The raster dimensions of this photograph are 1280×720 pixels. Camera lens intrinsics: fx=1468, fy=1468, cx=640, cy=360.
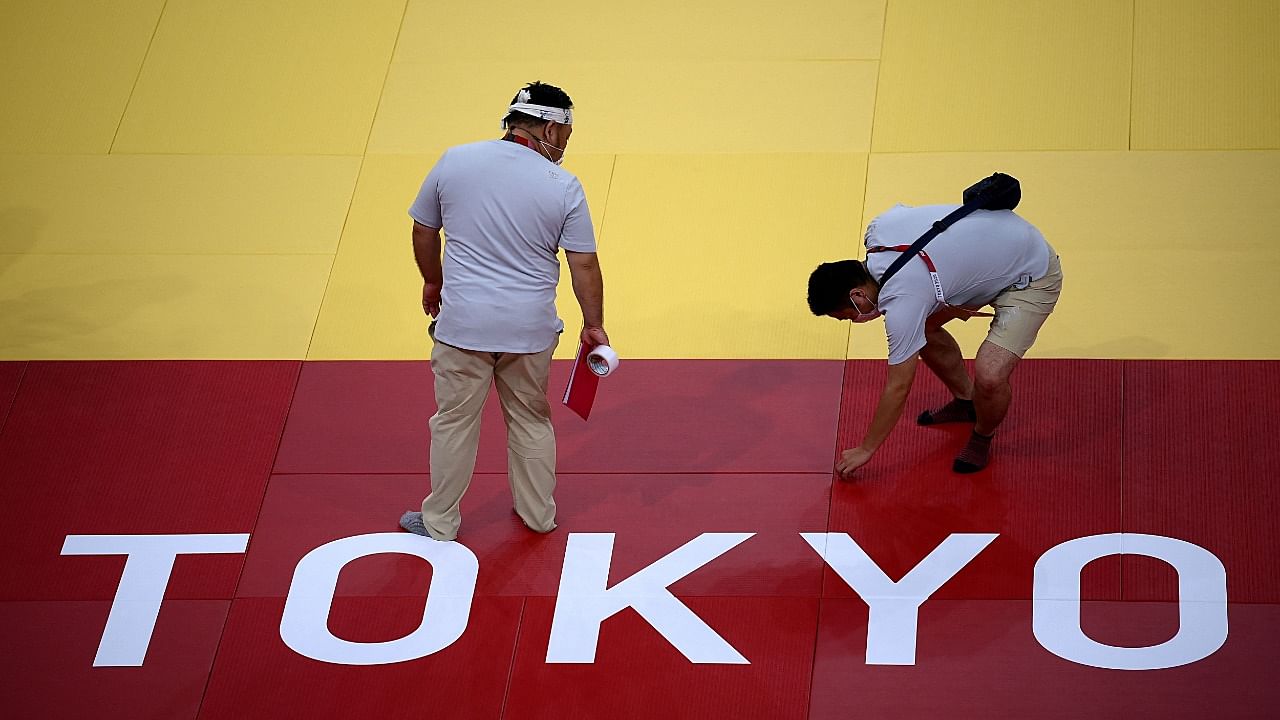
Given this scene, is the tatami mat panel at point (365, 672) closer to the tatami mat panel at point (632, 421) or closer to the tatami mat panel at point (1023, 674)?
the tatami mat panel at point (632, 421)

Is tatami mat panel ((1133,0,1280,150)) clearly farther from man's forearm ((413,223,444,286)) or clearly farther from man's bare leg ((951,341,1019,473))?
man's forearm ((413,223,444,286))

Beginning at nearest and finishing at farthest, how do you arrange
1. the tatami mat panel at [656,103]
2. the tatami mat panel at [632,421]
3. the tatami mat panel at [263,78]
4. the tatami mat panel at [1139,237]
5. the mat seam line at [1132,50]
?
the tatami mat panel at [632,421], the tatami mat panel at [1139,237], the mat seam line at [1132,50], the tatami mat panel at [656,103], the tatami mat panel at [263,78]

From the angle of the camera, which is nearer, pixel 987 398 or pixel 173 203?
pixel 987 398

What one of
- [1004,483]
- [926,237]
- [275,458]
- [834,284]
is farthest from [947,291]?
[275,458]

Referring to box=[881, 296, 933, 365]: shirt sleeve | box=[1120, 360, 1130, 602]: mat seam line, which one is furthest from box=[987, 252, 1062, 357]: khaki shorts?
box=[1120, 360, 1130, 602]: mat seam line

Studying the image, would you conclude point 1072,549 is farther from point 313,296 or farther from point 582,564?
point 313,296

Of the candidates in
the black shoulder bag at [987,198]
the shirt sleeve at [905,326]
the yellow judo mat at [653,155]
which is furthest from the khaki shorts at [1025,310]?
the yellow judo mat at [653,155]

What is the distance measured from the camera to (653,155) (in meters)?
8.34

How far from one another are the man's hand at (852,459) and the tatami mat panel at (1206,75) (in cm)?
294

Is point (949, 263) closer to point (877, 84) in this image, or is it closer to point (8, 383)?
point (877, 84)

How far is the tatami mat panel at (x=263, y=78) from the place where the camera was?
877cm

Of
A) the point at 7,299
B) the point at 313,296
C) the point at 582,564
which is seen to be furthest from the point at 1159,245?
the point at 7,299

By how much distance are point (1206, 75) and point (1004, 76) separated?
3.61ft

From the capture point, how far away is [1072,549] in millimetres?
5934
